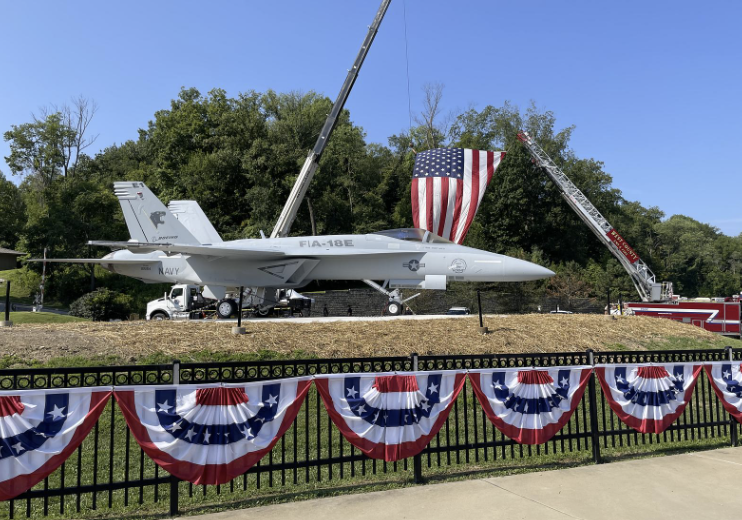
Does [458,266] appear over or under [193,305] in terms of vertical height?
over

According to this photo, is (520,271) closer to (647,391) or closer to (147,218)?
(647,391)

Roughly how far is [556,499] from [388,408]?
6.17ft

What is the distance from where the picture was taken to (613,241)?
38.5 meters

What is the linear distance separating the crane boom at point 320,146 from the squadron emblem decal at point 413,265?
9.09 meters

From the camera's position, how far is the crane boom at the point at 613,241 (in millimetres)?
36031

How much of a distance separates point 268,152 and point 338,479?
44.5 m

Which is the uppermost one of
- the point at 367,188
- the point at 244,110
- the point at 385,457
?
the point at 244,110

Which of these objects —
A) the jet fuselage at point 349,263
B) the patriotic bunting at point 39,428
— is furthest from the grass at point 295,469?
the jet fuselage at point 349,263

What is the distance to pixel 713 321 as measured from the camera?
25.3 metres

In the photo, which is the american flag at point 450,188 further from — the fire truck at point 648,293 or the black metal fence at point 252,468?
the black metal fence at point 252,468

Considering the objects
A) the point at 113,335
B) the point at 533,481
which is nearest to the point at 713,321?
the point at 533,481

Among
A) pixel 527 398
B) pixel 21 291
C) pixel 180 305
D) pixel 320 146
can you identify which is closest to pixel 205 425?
pixel 527 398

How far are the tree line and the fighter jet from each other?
68.0 ft

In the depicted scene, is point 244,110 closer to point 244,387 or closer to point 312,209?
point 312,209
